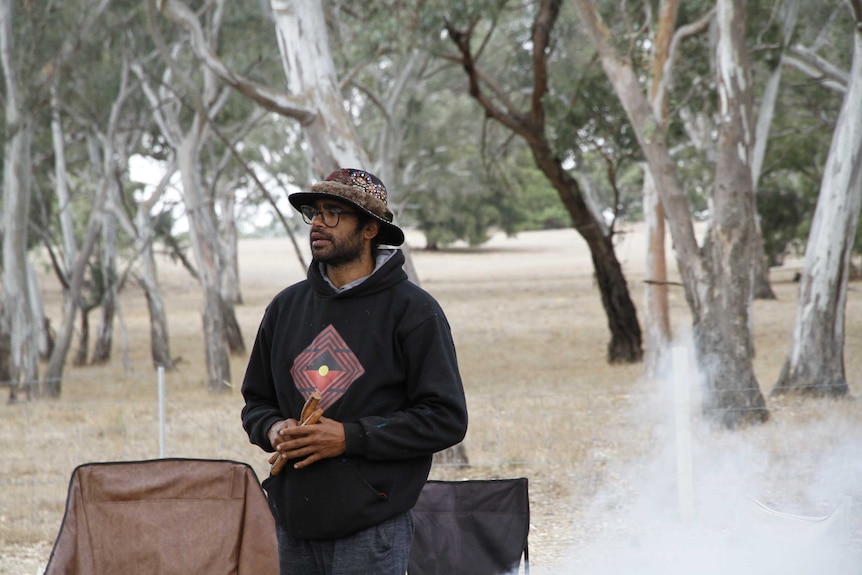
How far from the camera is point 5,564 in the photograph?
17.3 ft

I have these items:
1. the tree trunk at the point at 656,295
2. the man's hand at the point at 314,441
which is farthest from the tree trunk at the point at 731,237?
the man's hand at the point at 314,441

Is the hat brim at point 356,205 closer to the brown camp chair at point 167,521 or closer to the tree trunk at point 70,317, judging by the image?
the brown camp chair at point 167,521

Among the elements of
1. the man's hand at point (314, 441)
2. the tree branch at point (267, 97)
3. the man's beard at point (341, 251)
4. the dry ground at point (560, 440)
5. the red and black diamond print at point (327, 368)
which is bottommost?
the dry ground at point (560, 440)

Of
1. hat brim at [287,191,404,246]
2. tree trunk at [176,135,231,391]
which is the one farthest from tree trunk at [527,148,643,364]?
hat brim at [287,191,404,246]

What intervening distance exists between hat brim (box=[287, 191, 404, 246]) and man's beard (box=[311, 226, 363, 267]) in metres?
0.08

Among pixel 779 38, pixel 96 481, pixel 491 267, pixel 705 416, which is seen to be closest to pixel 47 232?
pixel 779 38

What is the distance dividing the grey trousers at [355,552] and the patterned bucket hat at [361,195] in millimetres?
686

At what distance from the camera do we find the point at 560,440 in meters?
7.70

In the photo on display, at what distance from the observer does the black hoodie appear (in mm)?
2424

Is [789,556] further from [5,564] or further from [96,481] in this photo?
[5,564]

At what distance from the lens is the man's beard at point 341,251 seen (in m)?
2.53

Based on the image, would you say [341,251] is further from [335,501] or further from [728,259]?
[728,259]

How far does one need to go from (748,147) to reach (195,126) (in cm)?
804

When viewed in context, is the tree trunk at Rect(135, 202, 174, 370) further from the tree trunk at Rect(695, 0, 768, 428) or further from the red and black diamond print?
the red and black diamond print
